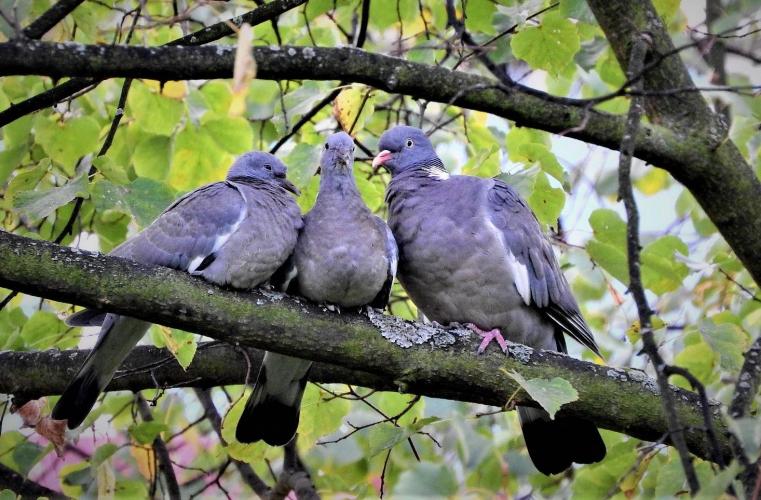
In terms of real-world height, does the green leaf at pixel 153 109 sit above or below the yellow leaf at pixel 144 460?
above

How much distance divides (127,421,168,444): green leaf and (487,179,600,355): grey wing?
141 centimetres

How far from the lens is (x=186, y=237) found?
3.24 meters

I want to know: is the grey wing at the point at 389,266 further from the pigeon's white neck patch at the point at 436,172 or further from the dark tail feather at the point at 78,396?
the dark tail feather at the point at 78,396

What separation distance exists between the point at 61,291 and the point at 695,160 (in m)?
2.01

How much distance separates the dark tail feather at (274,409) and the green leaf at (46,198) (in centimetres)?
97

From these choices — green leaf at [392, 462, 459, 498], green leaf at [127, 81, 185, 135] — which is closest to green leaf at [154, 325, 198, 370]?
green leaf at [392, 462, 459, 498]

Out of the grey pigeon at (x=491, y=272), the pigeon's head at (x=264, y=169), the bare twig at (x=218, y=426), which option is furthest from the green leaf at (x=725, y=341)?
the bare twig at (x=218, y=426)

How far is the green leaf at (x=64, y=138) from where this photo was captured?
3514 mm

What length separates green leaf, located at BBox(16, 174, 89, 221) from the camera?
288cm

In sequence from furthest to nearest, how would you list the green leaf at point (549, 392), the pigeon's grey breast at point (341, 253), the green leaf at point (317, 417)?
the green leaf at point (317, 417), the pigeon's grey breast at point (341, 253), the green leaf at point (549, 392)

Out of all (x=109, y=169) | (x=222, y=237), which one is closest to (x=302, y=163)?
(x=222, y=237)

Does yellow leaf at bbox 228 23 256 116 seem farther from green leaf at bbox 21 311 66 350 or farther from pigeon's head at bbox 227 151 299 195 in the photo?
green leaf at bbox 21 311 66 350

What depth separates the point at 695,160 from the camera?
3238 millimetres

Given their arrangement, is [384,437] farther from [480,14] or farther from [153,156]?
[480,14]
